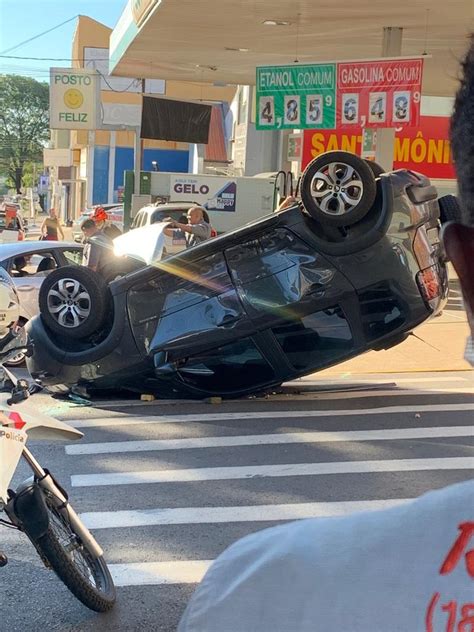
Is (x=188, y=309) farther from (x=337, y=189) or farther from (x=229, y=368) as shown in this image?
(x=337, y=189)

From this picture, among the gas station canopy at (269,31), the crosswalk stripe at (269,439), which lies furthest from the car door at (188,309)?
the gas station canopy at (269,31)

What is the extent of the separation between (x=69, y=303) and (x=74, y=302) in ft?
0.21

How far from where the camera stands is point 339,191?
7.59 metres

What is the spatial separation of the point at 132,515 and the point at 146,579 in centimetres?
95

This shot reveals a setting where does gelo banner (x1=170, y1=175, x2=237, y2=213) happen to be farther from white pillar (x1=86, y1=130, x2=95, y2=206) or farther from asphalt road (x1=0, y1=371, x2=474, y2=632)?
white pillar (x1=86, y1=130, x2=95, y2=206)

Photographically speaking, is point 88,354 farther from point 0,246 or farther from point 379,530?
point 379,530

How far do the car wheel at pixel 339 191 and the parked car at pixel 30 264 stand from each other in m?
4.33

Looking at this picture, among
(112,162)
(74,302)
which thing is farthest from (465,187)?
(112,162)

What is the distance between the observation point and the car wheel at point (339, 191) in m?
7.52

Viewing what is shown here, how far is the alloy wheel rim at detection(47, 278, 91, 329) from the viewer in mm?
8258

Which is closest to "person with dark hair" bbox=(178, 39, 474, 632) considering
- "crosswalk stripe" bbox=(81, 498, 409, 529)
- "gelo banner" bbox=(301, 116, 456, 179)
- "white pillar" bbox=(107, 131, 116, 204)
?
"crosswalk stripe" bbox=(81, 498, 409, 529)

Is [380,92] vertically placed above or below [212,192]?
above

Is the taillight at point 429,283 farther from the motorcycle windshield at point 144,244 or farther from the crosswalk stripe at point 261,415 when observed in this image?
the motorcycle windshield at point 144,244

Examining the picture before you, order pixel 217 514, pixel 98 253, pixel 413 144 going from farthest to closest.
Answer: pixel 413 144, pixel 98 253, pixel 217 514
